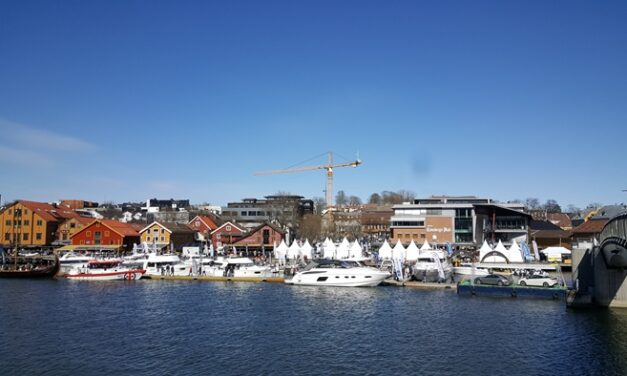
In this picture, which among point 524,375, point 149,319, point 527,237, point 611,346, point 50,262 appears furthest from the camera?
point 527,237

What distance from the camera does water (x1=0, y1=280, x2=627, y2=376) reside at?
28062mm

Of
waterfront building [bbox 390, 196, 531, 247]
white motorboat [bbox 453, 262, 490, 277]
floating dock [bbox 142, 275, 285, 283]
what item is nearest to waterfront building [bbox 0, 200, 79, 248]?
floating dock [bbox 142, 275, 285, 283]

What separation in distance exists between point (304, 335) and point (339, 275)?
24560 mm

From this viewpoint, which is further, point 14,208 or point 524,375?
point 14,208

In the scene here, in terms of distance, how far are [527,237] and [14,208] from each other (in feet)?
306

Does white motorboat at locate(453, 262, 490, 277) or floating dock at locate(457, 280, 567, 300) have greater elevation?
white motorboat at locate(453, 262, 490, 277)

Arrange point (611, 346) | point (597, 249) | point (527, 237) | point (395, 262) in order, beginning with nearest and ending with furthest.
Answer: point (611, 346) → point (597, 249) → point (395, 262) → point (527, 237)

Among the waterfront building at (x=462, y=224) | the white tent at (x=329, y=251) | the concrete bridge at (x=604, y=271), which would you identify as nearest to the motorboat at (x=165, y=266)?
the white tent at (x=329, y=251)

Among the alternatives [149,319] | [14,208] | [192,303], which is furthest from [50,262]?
[149,319]

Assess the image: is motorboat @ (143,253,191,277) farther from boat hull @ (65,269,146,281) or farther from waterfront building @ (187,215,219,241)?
waterfront building @ (187,215,219,241)

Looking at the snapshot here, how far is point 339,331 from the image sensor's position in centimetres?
3656

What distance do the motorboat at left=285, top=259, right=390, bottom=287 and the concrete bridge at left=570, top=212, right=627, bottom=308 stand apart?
64.3 ft

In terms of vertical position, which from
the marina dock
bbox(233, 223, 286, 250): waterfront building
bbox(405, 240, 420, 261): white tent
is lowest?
the marina dock

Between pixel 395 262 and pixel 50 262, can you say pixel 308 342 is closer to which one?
pixel 395 262
